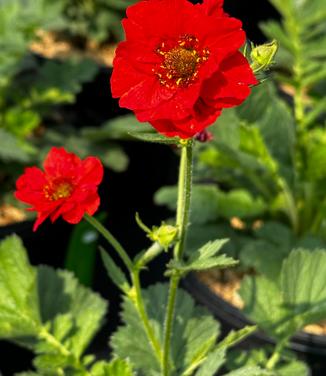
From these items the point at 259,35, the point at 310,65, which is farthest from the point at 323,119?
the point at 259,35

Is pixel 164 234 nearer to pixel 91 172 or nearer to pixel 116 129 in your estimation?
pixel 91 172

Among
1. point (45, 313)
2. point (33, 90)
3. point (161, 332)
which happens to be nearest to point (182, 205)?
point (161, 332)

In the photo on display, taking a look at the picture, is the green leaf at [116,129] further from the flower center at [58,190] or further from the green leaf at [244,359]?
the flower center at [58,190]

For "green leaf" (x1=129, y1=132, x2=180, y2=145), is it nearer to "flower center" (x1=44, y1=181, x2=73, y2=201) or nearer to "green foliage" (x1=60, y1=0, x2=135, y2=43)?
"flower center" (x1=44, y1=181, x2=73, y2=201)

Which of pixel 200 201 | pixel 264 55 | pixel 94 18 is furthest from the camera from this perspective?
pixel 94 18

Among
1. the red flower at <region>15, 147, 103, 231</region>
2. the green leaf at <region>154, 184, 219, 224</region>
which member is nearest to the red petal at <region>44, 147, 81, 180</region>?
the red flower at <region>15, 147, 103, 231</region>

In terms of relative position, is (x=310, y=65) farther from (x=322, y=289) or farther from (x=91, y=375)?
(x=91, y=375)

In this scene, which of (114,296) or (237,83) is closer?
(237,83)
